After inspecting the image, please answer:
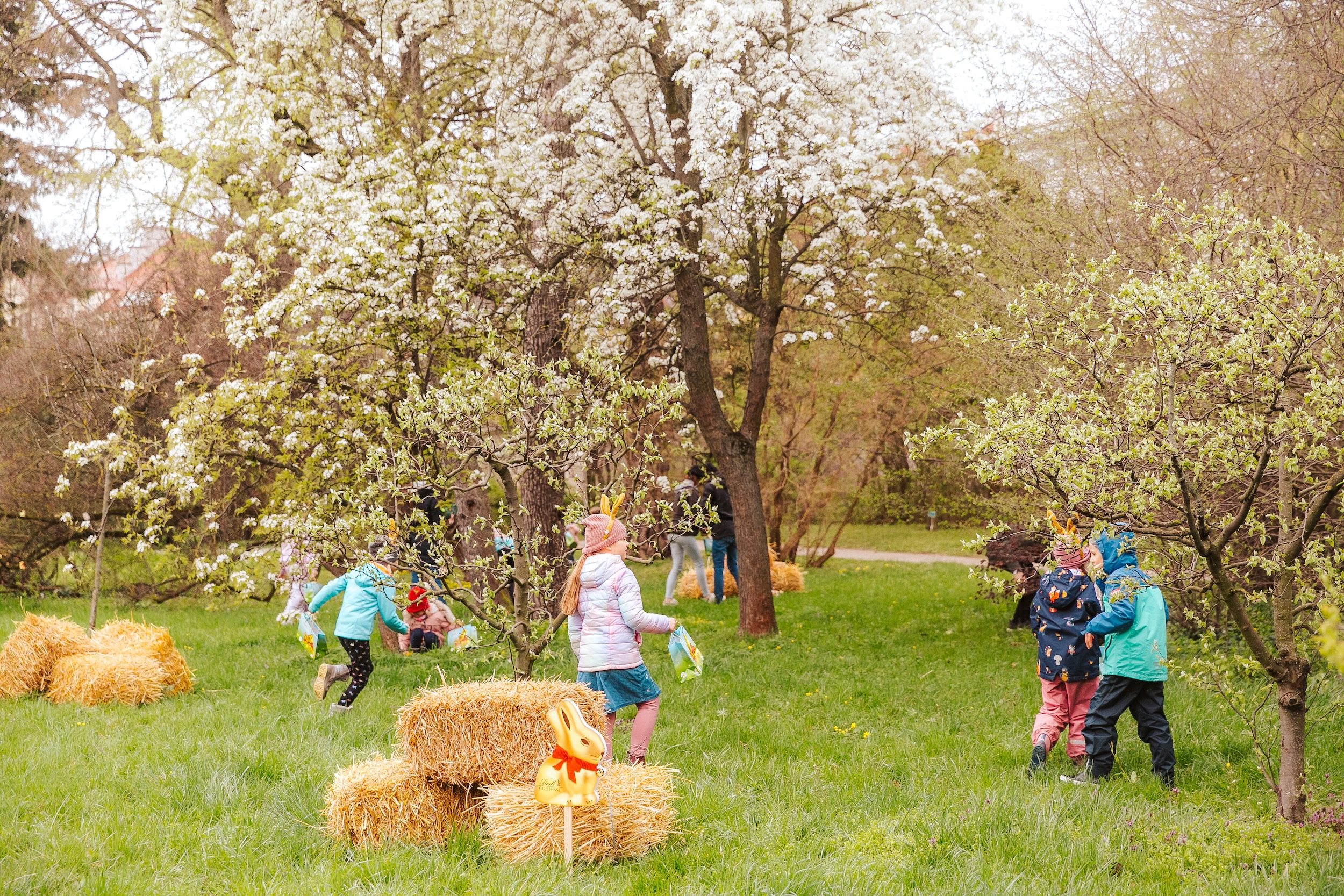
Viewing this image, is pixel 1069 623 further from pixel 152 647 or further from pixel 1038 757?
pixel 152 647

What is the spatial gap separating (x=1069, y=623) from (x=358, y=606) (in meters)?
5.12

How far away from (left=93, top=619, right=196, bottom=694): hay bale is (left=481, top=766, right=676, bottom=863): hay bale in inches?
200

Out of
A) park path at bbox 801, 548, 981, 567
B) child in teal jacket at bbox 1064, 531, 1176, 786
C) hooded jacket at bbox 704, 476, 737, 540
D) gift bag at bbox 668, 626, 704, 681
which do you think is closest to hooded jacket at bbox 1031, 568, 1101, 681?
child in teal jacket at bbox 1064, 531, 1176, 786

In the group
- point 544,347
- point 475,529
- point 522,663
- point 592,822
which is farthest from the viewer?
point 475,529

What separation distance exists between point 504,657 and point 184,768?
4418 mm

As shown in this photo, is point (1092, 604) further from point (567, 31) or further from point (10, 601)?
point (10, 601)

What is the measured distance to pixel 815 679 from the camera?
9.41m

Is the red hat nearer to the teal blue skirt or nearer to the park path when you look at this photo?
the teal blue skirt

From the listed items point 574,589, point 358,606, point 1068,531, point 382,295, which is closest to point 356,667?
point 358,606

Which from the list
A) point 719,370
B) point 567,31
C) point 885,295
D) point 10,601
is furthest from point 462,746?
point 10,601

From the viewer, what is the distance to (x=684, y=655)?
5828mm

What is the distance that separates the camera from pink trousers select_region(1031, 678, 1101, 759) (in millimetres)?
6355

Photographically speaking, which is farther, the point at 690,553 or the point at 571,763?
the point at 690,553

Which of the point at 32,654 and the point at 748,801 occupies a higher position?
the point at 32,654
